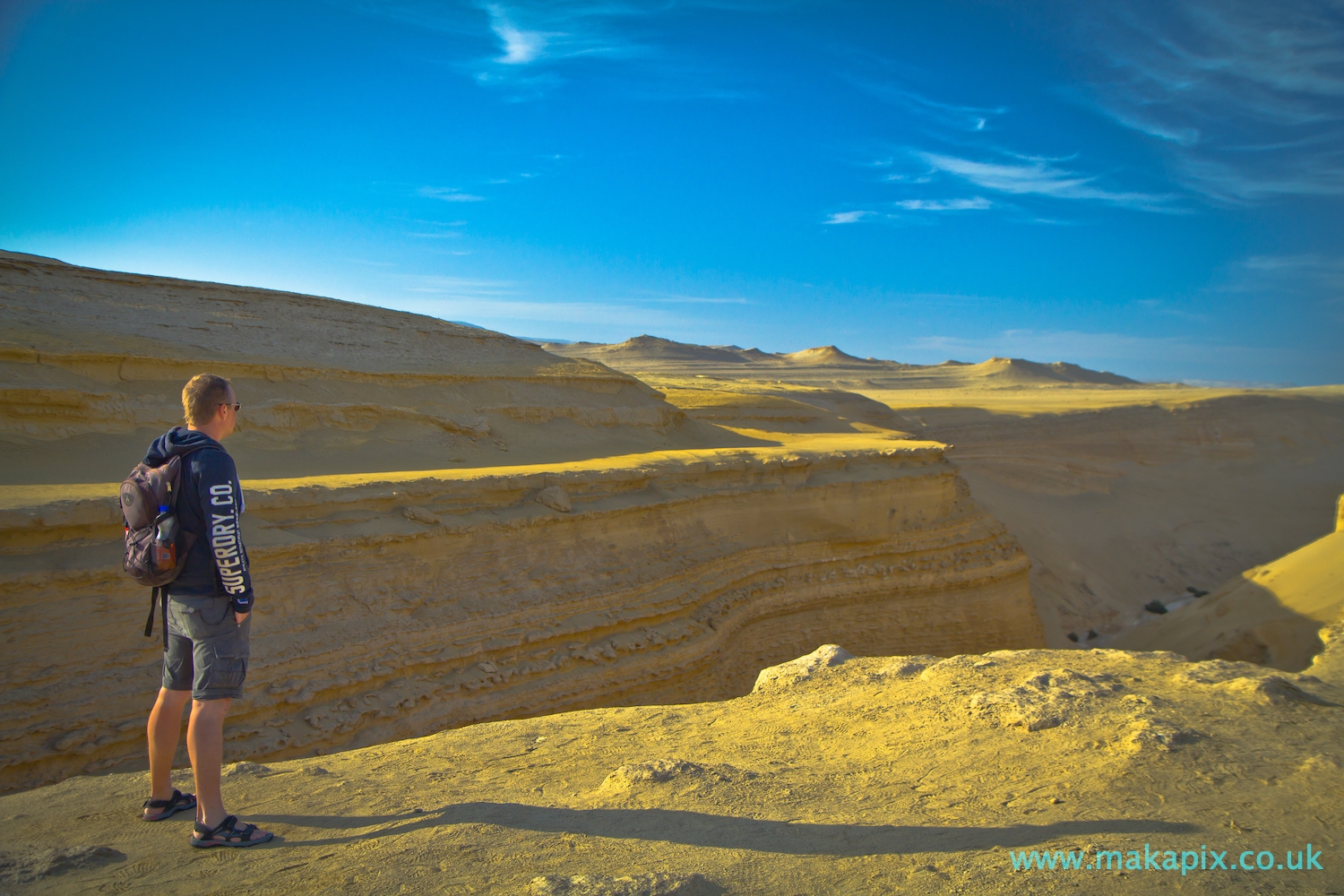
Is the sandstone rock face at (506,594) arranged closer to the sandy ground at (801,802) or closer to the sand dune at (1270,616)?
the sandy ground at (801,802)

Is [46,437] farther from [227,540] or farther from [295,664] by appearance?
[227,540]

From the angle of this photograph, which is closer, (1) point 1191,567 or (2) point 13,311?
(2) point 13,311

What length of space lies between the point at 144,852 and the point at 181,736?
10.3ft

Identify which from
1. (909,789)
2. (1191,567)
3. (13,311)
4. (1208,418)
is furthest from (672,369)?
(909,789)

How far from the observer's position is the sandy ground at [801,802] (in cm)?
236

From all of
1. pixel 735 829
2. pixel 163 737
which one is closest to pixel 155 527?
pixel 163 737

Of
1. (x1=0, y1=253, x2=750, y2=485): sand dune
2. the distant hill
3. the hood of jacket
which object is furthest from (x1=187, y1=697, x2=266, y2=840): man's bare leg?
the distant hill

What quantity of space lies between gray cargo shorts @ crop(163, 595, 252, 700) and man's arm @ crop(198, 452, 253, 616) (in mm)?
69

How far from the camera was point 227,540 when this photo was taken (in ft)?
8.86

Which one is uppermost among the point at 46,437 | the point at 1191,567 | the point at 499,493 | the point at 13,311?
the point at 13,311

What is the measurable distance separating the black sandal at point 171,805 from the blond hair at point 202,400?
1.46 m

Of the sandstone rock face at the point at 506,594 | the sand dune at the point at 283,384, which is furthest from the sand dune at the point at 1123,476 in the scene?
the sandstone rock face at the point at 506,594

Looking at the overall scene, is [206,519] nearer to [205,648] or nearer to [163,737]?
[205,648]

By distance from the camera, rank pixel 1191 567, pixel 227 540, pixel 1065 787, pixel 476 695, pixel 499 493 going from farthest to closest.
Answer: pixel 1191 567 < pixel 499 493 < pixel 476 695 < pixel 1065 787 < pixel 227 540
